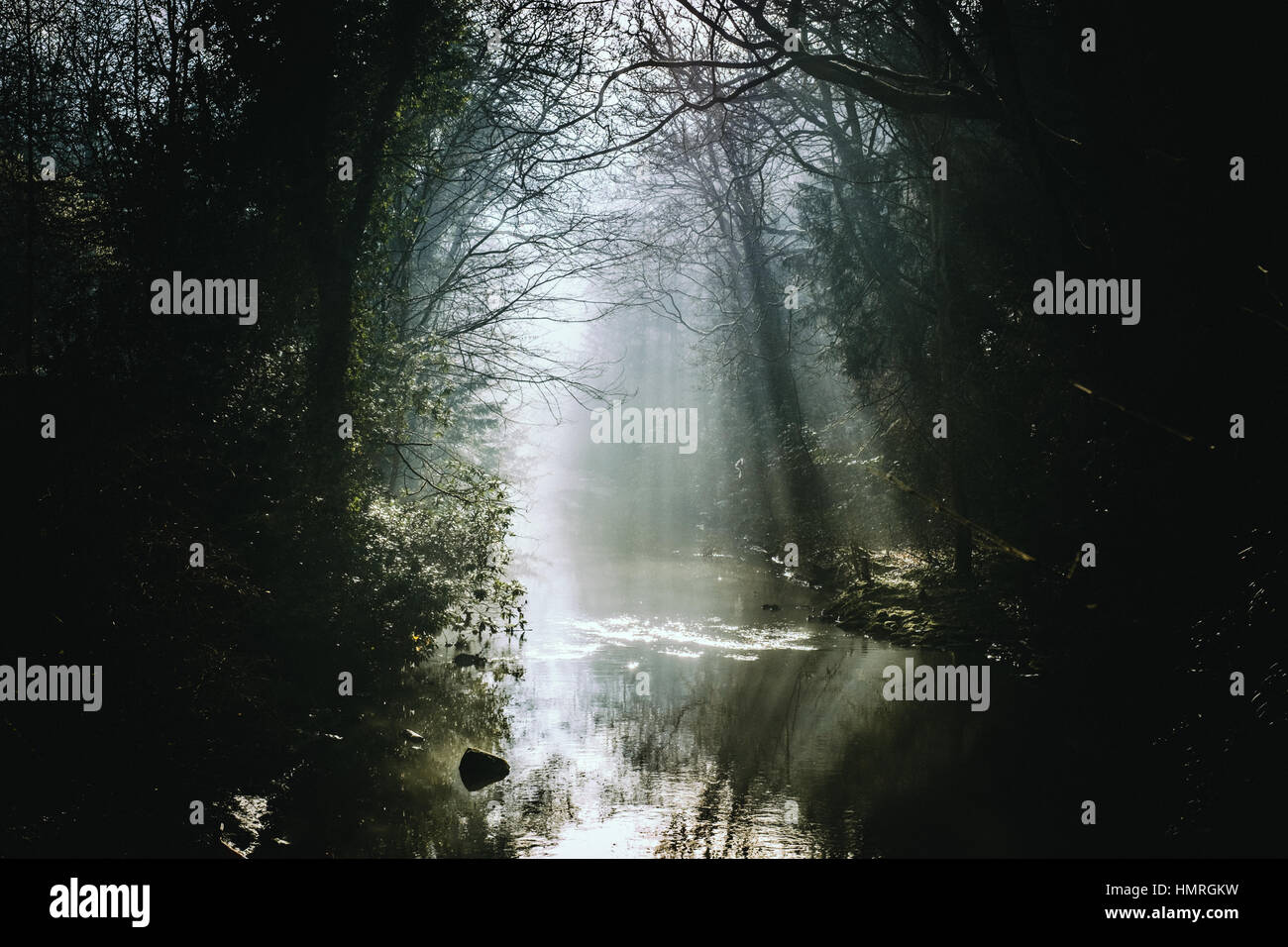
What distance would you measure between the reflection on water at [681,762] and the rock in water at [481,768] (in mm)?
132

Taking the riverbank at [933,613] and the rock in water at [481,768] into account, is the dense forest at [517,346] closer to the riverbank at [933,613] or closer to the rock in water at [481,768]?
the riverbank at [933,613]

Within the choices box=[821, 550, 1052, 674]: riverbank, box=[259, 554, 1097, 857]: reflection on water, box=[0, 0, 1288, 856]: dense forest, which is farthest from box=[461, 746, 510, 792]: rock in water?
box=[821, 550, 1052, 674]: riverbank

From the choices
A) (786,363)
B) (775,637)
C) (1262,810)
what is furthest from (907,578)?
(1262,810)

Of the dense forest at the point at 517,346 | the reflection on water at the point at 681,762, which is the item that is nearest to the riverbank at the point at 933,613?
the dense forest at the point at 517,346

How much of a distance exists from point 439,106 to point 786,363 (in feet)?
50.7

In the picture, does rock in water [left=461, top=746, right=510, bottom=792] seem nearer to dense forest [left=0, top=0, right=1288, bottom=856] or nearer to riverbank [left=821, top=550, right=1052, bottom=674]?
dense forest [left=0, top=0, right=1288, bottom=856]

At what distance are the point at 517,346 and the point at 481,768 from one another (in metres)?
9.63

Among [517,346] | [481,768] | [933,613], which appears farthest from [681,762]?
[517,346]

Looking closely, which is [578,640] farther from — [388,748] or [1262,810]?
[1262,810]

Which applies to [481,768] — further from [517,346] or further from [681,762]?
[517,346]

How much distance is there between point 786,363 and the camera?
27078mm

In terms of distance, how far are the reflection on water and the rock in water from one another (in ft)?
0.43

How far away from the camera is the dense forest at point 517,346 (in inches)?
193

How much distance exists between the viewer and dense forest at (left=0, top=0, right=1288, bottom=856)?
491cm
